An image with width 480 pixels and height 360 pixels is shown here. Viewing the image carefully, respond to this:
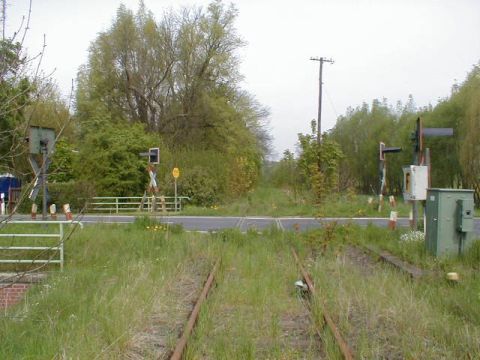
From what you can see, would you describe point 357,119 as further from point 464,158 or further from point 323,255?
point 323,255

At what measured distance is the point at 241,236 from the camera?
49.9ft

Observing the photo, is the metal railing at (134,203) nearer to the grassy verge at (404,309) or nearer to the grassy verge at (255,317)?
the grassy verge at (255,317)

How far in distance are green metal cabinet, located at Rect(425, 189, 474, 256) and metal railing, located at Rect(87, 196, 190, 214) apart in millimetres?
21125

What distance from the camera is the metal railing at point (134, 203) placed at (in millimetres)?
31758

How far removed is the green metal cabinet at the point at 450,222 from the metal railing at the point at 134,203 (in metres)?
21.1

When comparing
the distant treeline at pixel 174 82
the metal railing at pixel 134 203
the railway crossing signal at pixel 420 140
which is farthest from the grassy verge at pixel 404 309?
the distant treeline at pixel 174 82

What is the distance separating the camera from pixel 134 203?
3250cm

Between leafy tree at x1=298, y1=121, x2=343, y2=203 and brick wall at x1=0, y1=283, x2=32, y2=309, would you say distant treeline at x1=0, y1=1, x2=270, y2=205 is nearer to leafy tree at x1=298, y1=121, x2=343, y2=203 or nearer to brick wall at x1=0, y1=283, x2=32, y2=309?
leafy tree at x1=298, y1=121, x2=343, y2=203

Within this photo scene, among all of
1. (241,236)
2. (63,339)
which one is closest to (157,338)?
(63,339)

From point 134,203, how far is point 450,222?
2400 cm

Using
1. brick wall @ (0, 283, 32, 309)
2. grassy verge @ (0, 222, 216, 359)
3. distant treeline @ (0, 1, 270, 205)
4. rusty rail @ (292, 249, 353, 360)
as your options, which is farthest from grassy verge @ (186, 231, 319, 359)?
distant treeline @ (0, 1, 270, 205)

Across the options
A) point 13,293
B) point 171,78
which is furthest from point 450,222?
point 171,78

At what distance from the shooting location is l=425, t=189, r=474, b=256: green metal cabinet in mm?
10750

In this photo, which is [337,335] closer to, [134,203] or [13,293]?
[13,293]
